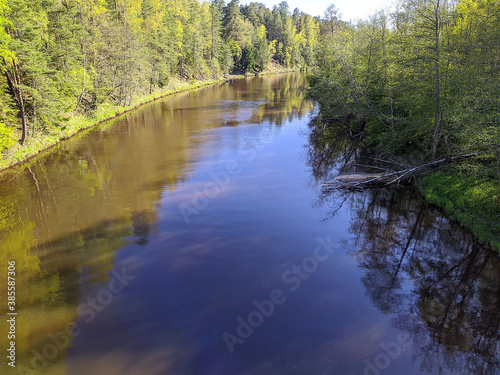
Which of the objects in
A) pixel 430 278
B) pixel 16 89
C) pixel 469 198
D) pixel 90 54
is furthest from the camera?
pixel 90 54

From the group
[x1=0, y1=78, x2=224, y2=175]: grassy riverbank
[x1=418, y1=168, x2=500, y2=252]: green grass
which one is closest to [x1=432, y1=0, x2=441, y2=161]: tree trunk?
[x1=418, y1=168, x2=500, y2=252]: green grass

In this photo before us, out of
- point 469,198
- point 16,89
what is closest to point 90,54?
point 16,89

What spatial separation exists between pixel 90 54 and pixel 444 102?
33561mm

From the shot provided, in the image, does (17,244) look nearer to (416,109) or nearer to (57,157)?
(57,157)

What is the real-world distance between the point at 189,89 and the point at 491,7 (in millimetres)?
53157

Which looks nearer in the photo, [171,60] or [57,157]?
[57,157]

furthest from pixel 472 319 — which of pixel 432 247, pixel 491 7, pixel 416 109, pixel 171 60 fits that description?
pixel 171 60

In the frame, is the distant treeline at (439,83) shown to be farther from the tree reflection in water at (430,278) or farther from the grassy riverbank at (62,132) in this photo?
the grassy riverbank at (62,132)

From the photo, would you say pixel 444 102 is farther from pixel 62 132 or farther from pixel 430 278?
pixel 62 132

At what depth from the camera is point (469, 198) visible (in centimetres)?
1454

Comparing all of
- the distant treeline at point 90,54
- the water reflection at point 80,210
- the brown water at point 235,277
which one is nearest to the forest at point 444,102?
the brown water at point 235,277

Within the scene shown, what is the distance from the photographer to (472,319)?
9.45m

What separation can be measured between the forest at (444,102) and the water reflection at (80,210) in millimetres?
11456

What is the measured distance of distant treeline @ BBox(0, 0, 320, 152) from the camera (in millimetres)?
21172
